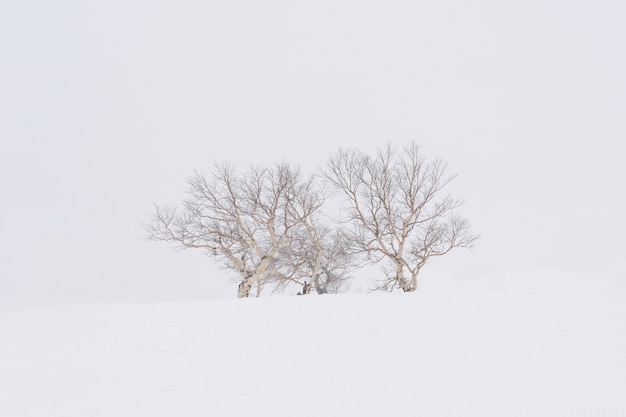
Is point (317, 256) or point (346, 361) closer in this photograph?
point (346, 361)

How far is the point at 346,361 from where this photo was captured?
425 centimetres

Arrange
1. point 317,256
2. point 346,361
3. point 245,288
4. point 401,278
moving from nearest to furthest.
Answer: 1. point 346,361
2. point 245,288
3. point 401,278
4. point 317,256

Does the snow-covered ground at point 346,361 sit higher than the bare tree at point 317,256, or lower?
lower

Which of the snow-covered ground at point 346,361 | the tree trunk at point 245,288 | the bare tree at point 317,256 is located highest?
the bare tree at point 317,256

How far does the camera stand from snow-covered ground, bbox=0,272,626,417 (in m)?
3.25

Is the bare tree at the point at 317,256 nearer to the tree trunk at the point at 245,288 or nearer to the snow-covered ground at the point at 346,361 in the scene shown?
the tree trunk at the point at 245,288

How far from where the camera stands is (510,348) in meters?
4.12

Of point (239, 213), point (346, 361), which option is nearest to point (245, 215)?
point (239, 213)

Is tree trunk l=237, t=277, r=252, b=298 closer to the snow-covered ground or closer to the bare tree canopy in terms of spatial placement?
the bare tree canopy

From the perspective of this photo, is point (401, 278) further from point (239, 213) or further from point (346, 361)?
point (346, 361)

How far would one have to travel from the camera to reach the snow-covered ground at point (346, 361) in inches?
128

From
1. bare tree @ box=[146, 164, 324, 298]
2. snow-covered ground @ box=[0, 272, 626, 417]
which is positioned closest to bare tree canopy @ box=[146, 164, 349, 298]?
bare tree @ box=[146, 164, 324, 298]

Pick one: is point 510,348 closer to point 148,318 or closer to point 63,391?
point 63,391

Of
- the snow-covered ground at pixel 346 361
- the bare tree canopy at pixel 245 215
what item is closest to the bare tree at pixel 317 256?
the bare tree canopy at pixel 245 215
